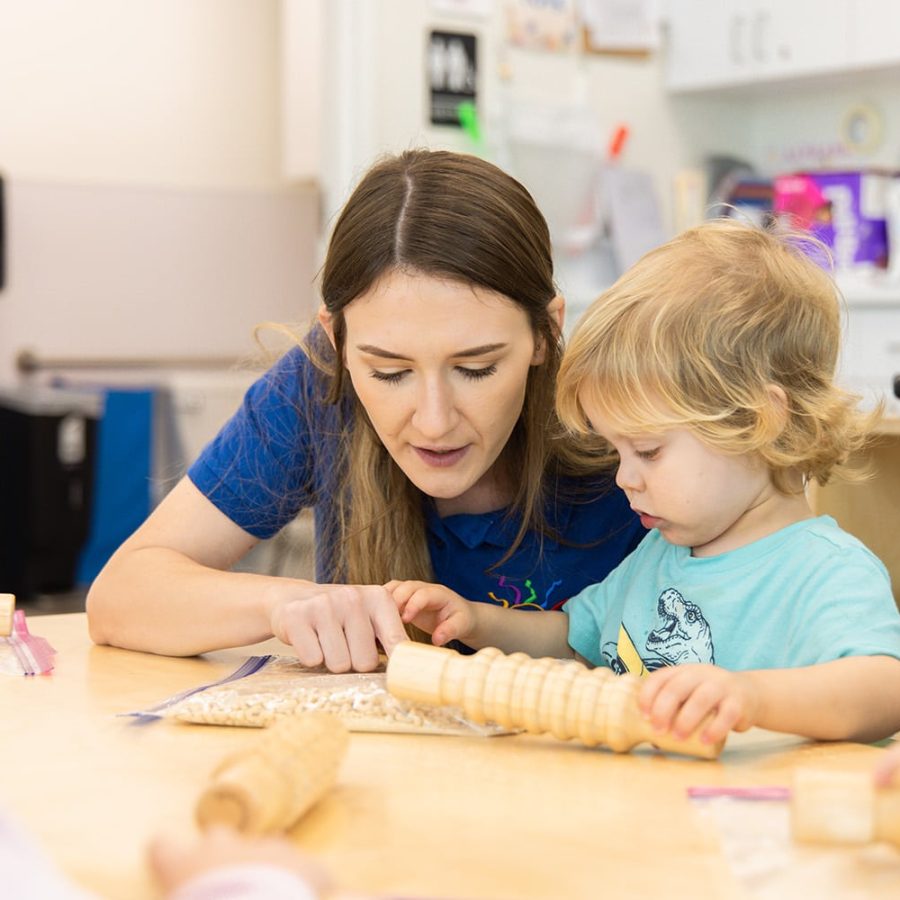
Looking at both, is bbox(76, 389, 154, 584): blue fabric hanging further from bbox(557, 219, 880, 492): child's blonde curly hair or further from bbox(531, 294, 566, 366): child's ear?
bbox(557, 219, 880, 492): child's blonde curly hair

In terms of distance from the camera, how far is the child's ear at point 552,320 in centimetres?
127

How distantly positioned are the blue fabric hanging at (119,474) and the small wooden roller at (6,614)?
3359 millimetres

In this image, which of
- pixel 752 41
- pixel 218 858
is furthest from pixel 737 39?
pixel 218 858

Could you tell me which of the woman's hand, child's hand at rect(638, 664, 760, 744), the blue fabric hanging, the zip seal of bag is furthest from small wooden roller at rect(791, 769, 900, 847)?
the blue fabric hanging

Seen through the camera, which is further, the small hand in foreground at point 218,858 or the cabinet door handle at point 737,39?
the cabinet door handle at point 737,39

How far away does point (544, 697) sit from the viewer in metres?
0.81

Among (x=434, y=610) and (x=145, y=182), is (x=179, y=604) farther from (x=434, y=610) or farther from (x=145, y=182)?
(x=145, y=182)

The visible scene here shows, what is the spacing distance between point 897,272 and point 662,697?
2855mm

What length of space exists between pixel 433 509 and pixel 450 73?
2.45 m

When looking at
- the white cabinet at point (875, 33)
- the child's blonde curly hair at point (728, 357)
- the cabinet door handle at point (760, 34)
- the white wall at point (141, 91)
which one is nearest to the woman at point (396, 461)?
the child's blonde curly hair at point (728, 357)

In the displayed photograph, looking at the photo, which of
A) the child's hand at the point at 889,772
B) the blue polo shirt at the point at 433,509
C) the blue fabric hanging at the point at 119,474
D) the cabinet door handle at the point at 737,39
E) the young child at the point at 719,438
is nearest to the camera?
the child's hand at the point at 889,772

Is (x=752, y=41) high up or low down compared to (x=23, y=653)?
up

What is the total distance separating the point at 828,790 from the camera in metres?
0.64

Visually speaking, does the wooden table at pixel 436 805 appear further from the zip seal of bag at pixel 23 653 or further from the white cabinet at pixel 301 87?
the white cabinet at pixel 301 87
